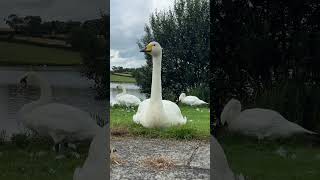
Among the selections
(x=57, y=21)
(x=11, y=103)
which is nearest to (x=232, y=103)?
(x=57, y=21)

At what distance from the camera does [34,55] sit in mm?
2420

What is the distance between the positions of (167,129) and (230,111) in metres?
2.92

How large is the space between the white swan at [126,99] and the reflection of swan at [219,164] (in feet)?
10.6

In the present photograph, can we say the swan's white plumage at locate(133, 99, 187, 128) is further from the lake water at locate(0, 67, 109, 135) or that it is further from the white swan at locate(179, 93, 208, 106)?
the lake water at locate(0, 67, 109, 135)

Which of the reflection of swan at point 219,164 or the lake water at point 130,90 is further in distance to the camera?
the lake water at point 130,90

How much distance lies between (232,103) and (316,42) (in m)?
0.53

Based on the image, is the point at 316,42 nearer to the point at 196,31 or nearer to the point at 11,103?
the point at 11,103

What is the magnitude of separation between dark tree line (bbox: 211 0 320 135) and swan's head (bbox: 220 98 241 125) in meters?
0.03

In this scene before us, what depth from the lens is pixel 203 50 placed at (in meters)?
6.43

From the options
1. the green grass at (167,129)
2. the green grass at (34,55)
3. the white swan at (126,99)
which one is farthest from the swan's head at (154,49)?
the green grass at (34,55)

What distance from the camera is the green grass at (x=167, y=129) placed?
210 inches

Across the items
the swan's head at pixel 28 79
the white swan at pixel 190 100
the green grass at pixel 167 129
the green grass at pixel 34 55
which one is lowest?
the green grass at pixel 167 129

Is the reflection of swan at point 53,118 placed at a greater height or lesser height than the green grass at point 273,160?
greater

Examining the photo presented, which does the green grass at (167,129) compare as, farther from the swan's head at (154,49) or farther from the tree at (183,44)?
the swan's head at (154,49)
